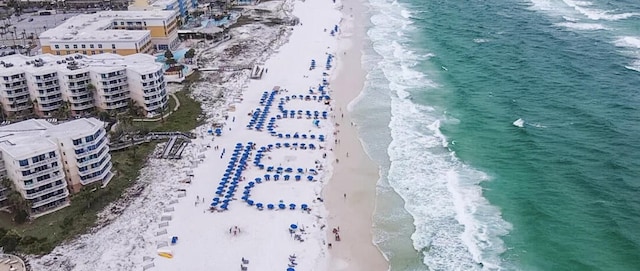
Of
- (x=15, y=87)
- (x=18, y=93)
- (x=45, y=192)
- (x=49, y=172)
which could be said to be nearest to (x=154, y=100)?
(x=18, y=93)

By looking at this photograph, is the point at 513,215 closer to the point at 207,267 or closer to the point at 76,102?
the point at 207,267

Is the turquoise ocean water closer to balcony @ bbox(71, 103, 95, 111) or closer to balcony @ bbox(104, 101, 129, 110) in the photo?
balcony @ bbox(104, 101, 129, 110)

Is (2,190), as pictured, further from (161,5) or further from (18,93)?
(161,5)

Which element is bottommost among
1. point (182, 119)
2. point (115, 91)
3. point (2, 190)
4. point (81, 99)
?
point (182, 119)

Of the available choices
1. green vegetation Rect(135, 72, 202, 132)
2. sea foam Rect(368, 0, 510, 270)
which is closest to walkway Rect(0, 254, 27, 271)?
green vegetation Rect(135, 72, 202, 132)

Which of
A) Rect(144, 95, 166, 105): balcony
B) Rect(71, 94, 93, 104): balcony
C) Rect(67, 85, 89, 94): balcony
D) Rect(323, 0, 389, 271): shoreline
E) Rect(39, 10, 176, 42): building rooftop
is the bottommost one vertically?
Rect(323, 0, 389, 271): shoreline

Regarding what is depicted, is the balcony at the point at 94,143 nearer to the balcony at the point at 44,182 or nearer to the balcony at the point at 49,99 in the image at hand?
the balcony at the point at 44,182

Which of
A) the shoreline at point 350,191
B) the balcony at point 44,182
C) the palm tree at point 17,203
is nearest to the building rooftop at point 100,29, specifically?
the shoreline at point 350,191
